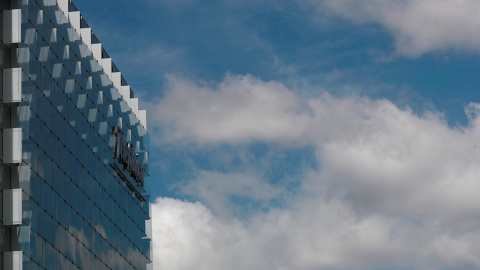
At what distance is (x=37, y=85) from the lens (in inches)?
2231

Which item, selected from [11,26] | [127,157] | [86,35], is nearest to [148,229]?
[127,157]

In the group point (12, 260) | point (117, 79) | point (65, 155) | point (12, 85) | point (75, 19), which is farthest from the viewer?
point (117, 79)

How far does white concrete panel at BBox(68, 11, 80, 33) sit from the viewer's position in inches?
2576

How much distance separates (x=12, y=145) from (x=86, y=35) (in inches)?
715

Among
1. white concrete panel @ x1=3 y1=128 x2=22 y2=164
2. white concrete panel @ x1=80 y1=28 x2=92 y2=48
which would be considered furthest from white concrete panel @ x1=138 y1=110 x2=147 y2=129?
white concrete panel @ x1=3 y1=128 x2=22 y2=164

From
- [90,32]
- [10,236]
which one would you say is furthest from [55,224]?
[90,32]

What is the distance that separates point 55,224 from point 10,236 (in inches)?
254

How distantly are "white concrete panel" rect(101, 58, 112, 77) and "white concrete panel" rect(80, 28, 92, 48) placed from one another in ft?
13.7

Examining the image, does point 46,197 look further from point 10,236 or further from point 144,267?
point 144,267

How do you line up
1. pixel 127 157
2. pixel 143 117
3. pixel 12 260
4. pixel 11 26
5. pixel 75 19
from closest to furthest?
pixel 12 260
pixel 11 26
pixel 75 19
pixel 127 157
pixel 143 117

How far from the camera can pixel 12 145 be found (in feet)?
172

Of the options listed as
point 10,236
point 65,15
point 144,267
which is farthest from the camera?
point 144,267

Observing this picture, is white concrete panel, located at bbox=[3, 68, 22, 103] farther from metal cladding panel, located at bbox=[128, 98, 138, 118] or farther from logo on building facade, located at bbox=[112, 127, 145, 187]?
metal cladding panel, located at bbox=[128, 98, 138, 118]

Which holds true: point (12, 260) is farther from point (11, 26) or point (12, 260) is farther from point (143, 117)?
point (143, 117)
